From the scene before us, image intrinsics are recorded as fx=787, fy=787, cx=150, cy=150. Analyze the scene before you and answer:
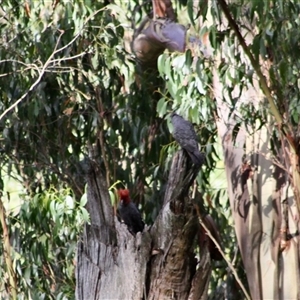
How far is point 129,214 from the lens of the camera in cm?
450

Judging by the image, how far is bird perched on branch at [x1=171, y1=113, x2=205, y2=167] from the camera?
3.21 meters

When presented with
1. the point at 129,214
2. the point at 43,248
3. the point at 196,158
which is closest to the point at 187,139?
the point at 196,158

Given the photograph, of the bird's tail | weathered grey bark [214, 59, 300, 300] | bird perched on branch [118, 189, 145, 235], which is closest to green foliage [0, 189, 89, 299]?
bird perched on branch [118, 189, 145, 235]

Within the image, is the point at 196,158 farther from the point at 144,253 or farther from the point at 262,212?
the point at 262,212

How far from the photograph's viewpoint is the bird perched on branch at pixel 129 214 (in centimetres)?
434

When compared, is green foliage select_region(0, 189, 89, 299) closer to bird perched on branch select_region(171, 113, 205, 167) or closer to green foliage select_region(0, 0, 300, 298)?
green foliage select_region(0, 0, 300, 298)

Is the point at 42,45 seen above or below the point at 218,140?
above

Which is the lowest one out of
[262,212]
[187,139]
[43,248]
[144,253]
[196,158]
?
[144,253]

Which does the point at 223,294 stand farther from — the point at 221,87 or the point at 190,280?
the point at 190,280

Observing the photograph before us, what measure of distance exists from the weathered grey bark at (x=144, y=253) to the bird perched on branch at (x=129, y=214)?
83 cm

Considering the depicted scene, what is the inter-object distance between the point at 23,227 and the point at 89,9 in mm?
1522

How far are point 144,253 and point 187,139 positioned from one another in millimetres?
530

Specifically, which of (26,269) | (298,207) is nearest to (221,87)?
(298,207)

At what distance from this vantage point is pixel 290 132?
170 inches
